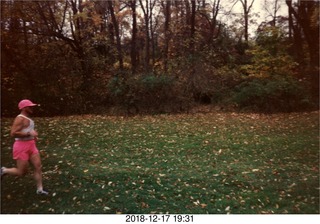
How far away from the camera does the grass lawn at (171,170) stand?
19.4ft

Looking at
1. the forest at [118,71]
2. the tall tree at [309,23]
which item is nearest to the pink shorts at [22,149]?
the forest at [118,71]

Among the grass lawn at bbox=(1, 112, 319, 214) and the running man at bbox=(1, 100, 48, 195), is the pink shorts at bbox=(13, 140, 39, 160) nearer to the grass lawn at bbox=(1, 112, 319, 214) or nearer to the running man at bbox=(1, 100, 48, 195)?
the running man at bbox=(1, 100, 48, 195)

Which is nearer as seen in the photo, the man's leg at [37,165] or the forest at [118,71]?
the man's leg at [37,165]

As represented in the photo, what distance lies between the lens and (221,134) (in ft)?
37.7

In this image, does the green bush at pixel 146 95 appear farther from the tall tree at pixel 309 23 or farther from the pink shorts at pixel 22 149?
the pink shorts at pixel 22 149

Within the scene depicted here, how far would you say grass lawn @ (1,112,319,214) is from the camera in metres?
5.90

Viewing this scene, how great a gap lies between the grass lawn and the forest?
11.7 ft

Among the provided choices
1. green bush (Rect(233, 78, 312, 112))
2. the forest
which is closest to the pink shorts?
the forest

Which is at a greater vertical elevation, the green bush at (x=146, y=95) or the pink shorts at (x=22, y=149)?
the green bush at (x=146, y=95)

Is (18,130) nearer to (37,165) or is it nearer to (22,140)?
(22,140)

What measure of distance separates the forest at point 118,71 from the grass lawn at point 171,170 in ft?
11.7

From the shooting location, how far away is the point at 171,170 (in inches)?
303

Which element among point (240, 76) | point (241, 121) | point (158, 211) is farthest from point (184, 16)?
point (158, 211)

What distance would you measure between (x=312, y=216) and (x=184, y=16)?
23385mm
